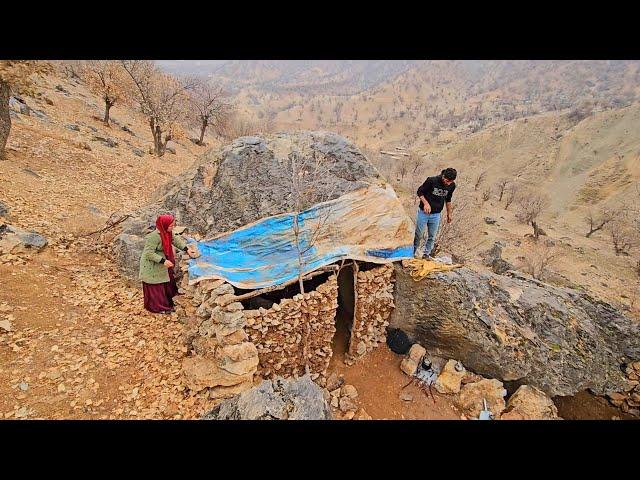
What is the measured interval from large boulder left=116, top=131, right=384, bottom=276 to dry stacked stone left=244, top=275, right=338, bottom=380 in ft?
5.56

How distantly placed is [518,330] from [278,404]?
4508mm

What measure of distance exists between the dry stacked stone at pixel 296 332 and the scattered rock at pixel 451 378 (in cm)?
196

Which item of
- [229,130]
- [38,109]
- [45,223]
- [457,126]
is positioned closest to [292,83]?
[457,126]

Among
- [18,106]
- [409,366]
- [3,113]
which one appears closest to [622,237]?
[409,366]

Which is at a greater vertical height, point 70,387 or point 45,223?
point 45,223

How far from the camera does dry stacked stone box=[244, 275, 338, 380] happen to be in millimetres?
4965

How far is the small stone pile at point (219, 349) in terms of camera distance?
4559 mm

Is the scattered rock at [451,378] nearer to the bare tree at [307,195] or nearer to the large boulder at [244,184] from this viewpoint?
the bare tree at [307,195]

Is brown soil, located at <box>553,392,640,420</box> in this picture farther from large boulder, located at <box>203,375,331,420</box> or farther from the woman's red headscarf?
the woman's red headscarf

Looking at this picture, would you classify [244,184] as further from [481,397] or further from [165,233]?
[481,397]

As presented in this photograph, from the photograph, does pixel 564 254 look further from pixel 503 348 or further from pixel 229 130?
pixel 229 130

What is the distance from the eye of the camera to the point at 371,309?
20.0 feet

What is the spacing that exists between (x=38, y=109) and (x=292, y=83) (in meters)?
80.4

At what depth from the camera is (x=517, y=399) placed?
5.38 meters
